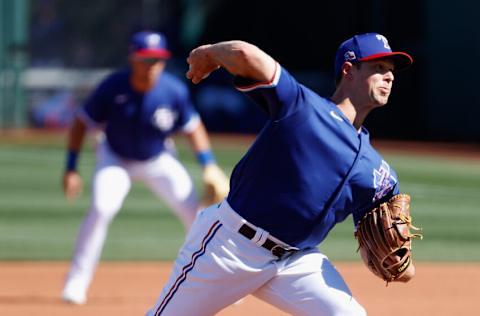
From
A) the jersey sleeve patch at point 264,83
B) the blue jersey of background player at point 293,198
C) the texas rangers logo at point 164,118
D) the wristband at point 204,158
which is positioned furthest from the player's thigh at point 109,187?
the jersey sleeve patch at point 264,83

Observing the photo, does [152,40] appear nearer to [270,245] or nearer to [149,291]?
[149,291]

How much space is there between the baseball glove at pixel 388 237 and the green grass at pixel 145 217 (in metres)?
5.37

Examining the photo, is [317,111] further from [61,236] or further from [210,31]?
[210,31]

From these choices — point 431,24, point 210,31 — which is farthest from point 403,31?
point 210,31

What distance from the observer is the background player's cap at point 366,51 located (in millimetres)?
4840

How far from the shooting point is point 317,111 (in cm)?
467

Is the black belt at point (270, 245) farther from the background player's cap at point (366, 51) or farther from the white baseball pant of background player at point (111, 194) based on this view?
the white baseball pant of background player at point (111, 194)

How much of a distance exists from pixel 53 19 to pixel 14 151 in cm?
985

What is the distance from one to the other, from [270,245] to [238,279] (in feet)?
0.66

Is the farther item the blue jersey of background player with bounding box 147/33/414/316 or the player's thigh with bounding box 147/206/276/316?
the player's thigh with bounding box 147/206/276/316

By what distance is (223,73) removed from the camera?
98.0 feet

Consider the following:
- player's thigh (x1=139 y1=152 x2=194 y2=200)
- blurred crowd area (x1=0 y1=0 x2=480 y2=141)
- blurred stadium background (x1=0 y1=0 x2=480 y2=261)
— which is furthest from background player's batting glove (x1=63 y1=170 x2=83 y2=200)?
blurred crowd area (x1=0 y1=0 x2=480 y2=141)

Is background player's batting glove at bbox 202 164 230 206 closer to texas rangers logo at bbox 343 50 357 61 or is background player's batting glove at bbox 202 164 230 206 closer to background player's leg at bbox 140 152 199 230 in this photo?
background player's leg at bbox 140 152 199 230

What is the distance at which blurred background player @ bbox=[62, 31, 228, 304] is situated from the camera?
317 inches
